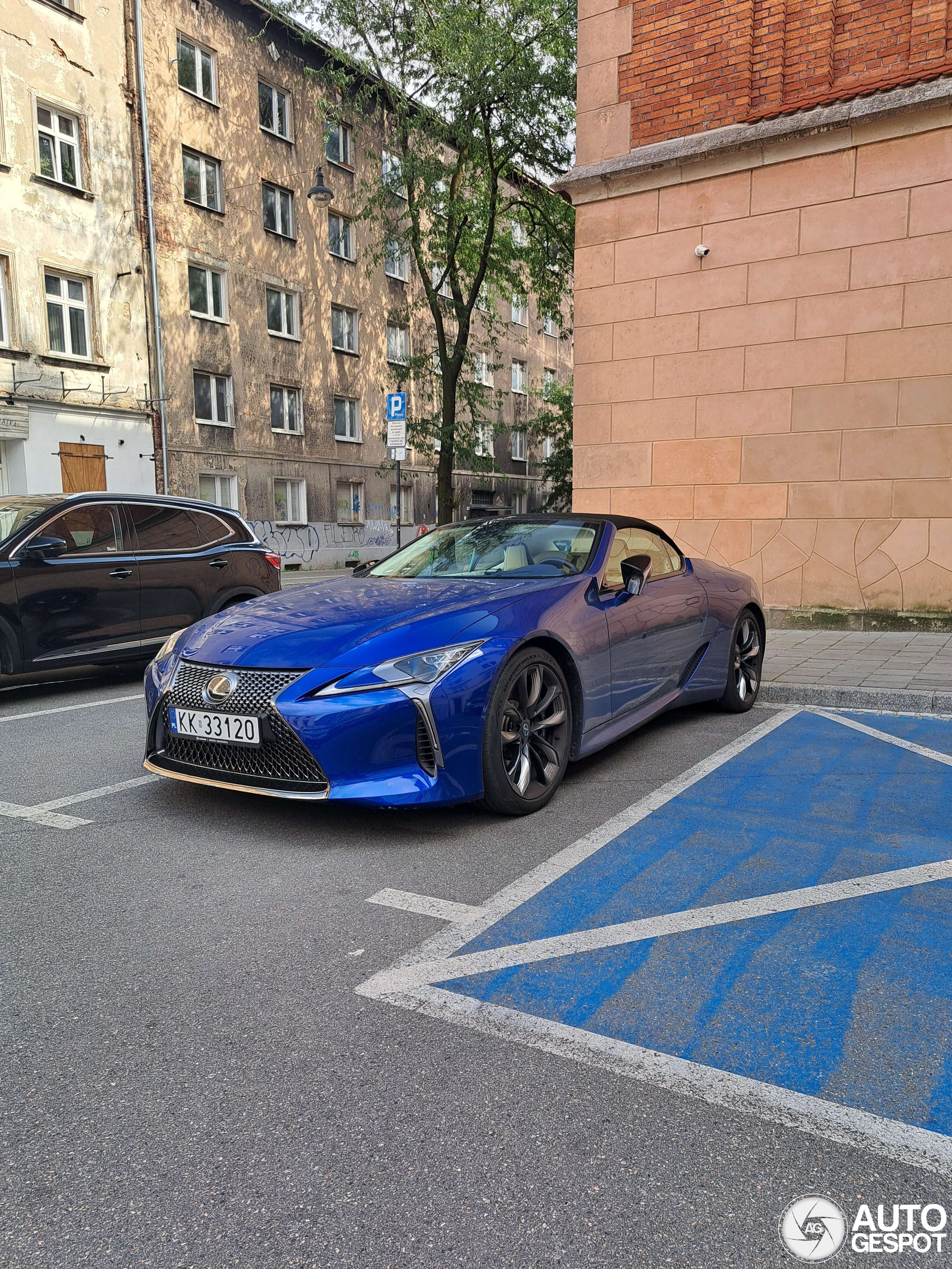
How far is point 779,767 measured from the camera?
16.2 ft

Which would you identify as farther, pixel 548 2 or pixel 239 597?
pixel 548 2

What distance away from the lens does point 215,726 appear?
3.79m

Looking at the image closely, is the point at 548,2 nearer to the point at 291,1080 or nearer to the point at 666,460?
the point at 666,460

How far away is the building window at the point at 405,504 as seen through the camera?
30.8 metres

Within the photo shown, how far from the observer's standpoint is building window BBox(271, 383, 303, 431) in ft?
84.8

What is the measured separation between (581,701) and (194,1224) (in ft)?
9.84

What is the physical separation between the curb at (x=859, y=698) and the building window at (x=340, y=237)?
24.5 m

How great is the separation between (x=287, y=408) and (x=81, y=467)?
7518 millimetres

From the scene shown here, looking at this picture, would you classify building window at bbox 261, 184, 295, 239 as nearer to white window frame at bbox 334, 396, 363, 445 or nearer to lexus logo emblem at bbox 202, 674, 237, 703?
white window frame at bbox 334, 396, 363, 445

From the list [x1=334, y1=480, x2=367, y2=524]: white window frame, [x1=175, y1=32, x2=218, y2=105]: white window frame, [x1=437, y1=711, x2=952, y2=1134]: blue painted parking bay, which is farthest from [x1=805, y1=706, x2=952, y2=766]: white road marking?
[x1=334, y1=480, x2=367, y2=524]: white window frame

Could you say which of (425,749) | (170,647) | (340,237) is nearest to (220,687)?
(170,647)

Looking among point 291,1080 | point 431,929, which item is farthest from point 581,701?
point 291,1080

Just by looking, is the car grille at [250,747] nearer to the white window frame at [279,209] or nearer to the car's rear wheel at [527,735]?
the car's rear wheel at [527,735]

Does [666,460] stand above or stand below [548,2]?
below
